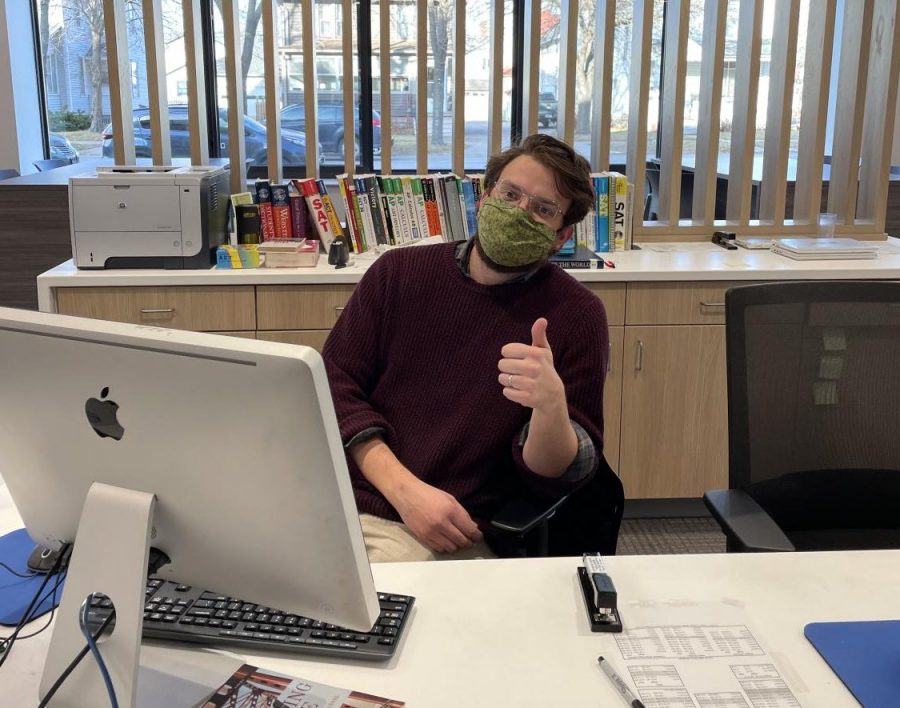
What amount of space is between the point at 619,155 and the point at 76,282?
13.0 feet

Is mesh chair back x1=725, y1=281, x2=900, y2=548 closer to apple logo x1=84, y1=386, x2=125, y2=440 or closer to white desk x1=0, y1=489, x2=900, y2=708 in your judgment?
white desk x1=0, y1=489, x2=900, y2=708

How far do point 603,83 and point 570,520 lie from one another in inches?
82.7

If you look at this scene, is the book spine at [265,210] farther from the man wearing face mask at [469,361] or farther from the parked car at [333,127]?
the parked car at [333,127]

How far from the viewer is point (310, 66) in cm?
317

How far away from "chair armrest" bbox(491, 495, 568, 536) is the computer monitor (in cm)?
60

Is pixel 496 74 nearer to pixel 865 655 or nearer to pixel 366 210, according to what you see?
pixel 366 210

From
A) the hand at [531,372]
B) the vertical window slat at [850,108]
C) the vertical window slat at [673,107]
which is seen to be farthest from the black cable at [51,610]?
the vertical window slat at [850,108]

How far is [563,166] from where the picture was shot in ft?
5.57

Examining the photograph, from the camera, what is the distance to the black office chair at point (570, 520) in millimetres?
1588

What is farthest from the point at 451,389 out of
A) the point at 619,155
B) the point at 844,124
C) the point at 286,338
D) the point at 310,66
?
the point at 619,155

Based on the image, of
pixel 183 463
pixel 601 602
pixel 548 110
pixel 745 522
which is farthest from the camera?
pixel 548 110

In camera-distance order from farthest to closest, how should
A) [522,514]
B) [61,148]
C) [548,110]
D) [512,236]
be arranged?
[61,148] → [548,110] → [512,236] → [522,514]

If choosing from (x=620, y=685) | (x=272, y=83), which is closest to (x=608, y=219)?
(x=272, y=83)

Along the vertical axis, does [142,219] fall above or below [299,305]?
above
